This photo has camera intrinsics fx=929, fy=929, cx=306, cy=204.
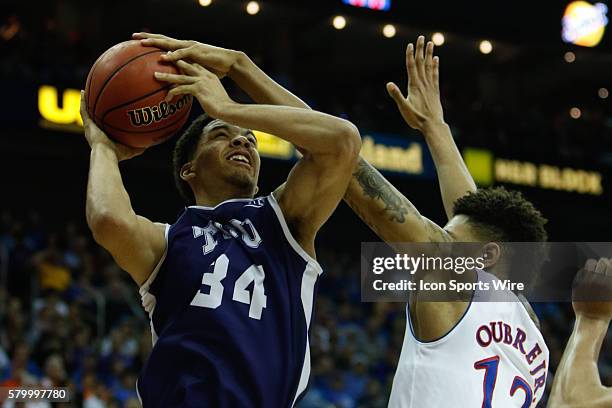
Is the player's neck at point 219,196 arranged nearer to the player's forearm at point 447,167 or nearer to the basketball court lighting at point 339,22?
the player's forearm at point 447,167

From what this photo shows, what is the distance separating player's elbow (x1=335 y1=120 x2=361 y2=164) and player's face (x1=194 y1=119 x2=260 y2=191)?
0.42m

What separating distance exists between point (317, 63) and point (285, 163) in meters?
5.85

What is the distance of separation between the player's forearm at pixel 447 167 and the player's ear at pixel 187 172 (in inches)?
43.7

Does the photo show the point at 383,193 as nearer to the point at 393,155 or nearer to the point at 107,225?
the point at 107,225

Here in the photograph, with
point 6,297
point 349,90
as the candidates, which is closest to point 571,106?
point 349,90

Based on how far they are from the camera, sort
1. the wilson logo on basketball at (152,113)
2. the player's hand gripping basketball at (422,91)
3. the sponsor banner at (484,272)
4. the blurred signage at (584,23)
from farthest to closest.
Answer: the blurred signage at (584,23)
the player's hand gripping basketball at (422,91)
the sponsor banner at (484,272)
the wilson logo on basketball at (152,113)

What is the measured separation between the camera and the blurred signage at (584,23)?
50.3 feet

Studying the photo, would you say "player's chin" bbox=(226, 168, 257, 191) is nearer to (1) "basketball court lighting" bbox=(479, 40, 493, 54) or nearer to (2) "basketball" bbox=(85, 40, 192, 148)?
(2) "basketball" bbox=(85, 40, 192, 148)

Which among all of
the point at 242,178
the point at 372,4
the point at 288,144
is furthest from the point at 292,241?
the point at 372,4

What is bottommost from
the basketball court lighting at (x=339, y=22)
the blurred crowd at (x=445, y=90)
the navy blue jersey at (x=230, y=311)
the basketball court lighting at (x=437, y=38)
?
the navy blue jersey at (x=230, y=311)

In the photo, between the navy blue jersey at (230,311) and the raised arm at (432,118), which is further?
the raised arm at (432,118)

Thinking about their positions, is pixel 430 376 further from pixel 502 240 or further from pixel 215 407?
pixel 215 407

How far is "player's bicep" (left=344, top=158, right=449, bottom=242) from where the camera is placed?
3113 millimetres

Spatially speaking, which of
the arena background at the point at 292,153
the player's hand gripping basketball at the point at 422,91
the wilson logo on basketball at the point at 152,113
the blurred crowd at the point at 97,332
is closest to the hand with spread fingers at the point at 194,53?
the wilson logo on basketball at the point at 152,113
